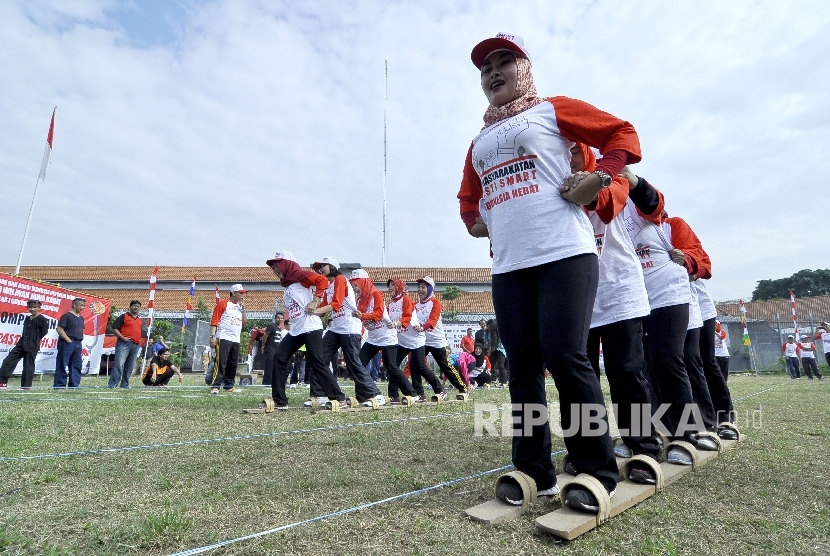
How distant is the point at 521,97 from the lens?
250 cm

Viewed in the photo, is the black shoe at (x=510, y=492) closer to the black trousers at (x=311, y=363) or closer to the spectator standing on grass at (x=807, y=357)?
the black trousers at (x=311, y=363)

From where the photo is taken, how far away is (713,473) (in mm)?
2914

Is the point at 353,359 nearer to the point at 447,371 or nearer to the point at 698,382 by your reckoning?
the point at 447,371

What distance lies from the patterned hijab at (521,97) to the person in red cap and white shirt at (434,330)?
247 inches

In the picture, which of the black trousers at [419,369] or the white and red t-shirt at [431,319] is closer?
the black trousers at [419,369]

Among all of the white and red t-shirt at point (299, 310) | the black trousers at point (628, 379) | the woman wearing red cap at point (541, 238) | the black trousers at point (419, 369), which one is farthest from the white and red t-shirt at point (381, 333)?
the woman wearing red cap at point (541, 238)

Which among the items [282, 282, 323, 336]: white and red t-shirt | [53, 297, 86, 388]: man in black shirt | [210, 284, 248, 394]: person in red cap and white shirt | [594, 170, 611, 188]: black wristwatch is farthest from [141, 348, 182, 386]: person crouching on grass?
[594, 170, 611, 188]: black wristwatch

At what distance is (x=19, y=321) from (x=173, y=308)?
2844 cm

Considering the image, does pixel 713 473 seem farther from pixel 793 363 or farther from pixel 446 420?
pixel 793 363

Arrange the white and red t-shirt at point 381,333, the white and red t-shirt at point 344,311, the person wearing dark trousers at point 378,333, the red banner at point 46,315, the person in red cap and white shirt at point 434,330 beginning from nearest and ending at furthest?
the white and red t-shirt at point 344,311 < the person wearing dark trousers at point 378,333 < the white and red t-shirt at point 381,333 < the person in red cap and white shirt at point 434,330 < the red banner at point 46,315

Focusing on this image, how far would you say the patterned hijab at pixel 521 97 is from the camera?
248 cm

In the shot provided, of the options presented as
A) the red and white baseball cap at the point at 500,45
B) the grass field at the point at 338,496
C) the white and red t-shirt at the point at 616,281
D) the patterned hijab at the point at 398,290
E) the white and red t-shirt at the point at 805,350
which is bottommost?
the grass field at the point at 338,496

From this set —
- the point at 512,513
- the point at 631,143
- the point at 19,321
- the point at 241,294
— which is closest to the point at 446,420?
the point at 512,513
